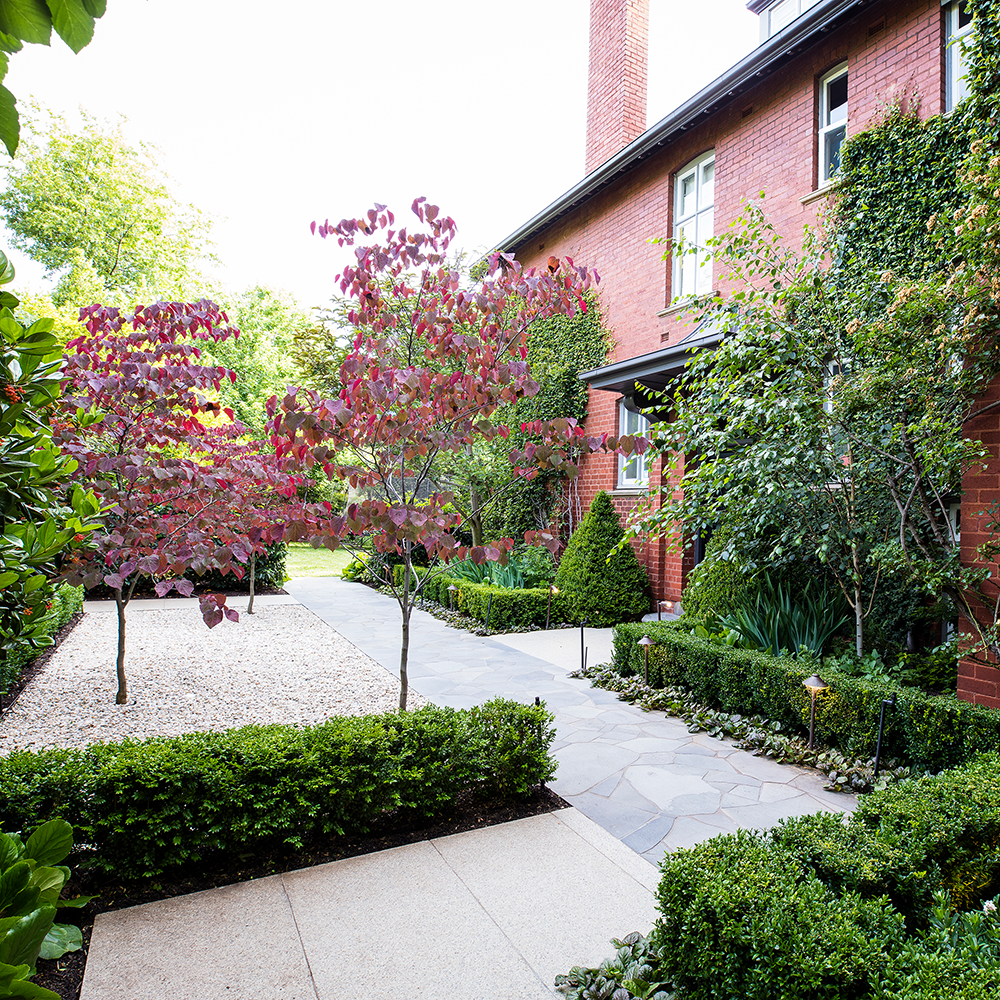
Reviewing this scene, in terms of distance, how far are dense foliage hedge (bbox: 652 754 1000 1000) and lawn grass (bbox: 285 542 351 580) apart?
15.2m

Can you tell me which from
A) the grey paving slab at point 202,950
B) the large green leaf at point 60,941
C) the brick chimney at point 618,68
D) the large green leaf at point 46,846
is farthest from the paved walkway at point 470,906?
the brick chimney at point 618,68

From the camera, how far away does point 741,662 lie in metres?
5.16

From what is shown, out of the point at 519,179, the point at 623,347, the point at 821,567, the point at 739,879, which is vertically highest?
the point at 519,179

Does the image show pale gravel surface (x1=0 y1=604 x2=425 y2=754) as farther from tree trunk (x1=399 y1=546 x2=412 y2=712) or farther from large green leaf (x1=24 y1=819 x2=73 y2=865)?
large green leaf (x1=24 y1=819 x2=73 y2=865)

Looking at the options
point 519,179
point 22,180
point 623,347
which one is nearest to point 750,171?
point 623,347

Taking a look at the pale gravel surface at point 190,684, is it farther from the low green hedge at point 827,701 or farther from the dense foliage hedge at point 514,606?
the low green hedge at point 827,701

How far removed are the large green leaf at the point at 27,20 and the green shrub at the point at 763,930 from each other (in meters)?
2.60

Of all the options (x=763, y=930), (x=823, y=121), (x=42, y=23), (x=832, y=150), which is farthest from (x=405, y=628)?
(x=823, y=121)

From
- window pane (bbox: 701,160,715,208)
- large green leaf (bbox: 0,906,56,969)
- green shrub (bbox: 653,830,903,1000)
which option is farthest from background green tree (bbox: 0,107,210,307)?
large green leaf (bbox: 0,906,56,969)

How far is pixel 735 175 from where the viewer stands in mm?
8773

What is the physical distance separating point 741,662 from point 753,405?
2140mm

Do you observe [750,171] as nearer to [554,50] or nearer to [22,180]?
[554,50]

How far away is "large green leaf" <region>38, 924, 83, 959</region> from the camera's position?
4.24 feet

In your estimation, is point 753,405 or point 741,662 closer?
point 753,405
